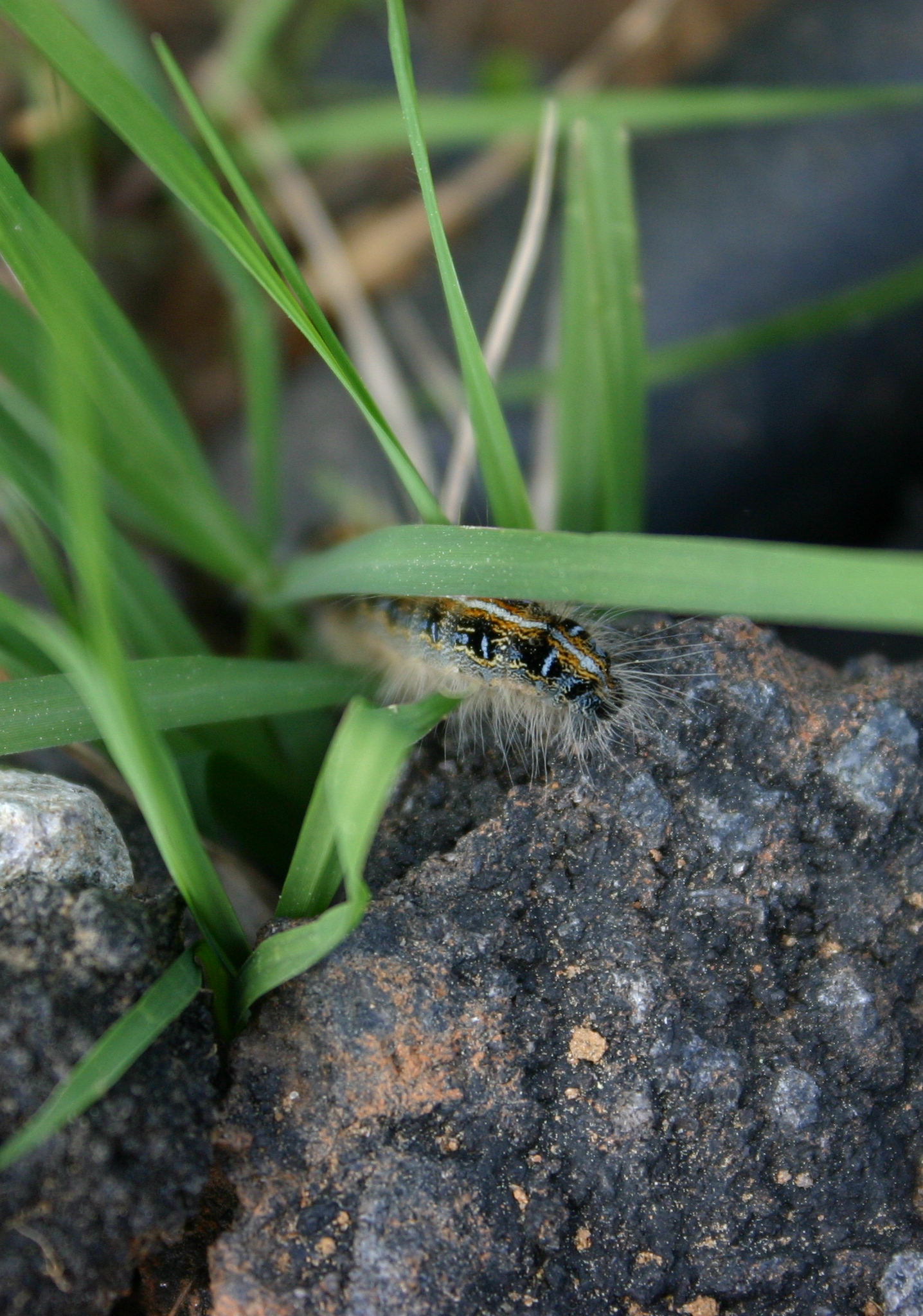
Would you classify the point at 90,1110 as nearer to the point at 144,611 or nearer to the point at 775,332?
the point at 144,611

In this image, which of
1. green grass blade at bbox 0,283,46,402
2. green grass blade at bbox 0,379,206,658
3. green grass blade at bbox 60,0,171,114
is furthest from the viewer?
green grass blade at bbox 60,0,171,114

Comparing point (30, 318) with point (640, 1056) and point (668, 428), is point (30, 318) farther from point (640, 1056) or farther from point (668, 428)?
point (668, 428)

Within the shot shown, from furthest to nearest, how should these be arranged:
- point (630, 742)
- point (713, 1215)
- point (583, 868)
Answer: point (630, 742), point (583, 868), point (713, 1215)

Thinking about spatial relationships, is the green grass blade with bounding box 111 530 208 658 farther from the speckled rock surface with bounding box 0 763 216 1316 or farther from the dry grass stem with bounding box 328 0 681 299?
the dry grass stem with bounding box 328 0 681 299

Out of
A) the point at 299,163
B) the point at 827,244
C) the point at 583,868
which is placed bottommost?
the point at 583,868

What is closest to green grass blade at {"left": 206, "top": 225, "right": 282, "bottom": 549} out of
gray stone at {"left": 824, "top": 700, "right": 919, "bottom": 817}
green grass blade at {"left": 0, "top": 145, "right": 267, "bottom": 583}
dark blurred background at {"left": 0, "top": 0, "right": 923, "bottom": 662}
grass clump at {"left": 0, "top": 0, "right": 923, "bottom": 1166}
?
grass clump at {"left": 0, "top": 0, "right": 923, "bottom": 1166}

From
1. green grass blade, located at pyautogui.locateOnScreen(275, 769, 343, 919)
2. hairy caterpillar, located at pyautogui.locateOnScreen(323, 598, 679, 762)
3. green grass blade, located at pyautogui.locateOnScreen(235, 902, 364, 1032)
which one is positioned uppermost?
hairy caterpillar, located at pyautogui.locateOnScreen(323, 598, 679, 762)

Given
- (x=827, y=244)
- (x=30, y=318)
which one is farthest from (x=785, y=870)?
(x=827, y=244)
